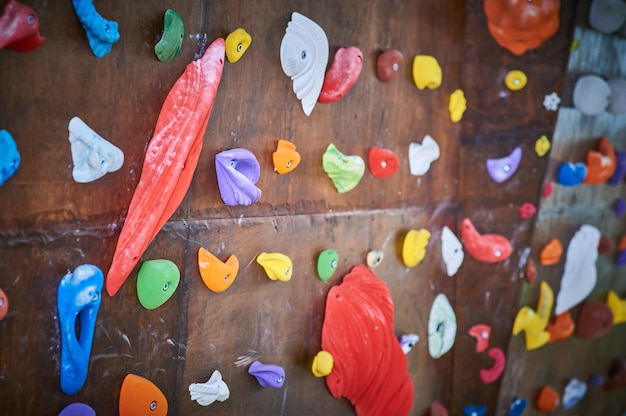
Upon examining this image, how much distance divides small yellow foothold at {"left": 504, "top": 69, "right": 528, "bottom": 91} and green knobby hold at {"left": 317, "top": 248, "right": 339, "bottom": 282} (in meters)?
0.98

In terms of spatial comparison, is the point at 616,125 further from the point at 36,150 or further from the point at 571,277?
the point at 36,150

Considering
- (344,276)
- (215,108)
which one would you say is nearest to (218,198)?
(215,108)

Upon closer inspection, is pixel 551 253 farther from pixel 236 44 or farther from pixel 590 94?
pixel 236 44

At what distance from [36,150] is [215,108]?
1.61 feet

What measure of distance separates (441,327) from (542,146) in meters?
0.79

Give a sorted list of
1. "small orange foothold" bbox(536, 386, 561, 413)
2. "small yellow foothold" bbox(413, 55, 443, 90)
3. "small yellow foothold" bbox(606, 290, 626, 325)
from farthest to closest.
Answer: "small yellow foothold" bbox(606, 290, 626, 325) < "small orange foothold" bbox(536, 386, 561, 413) < "small yellow foothold" bbox(413, 55, 443, 90)

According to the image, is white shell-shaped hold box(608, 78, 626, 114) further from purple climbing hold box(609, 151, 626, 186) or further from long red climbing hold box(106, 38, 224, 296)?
long red climbing hold box(106, 38, 224, 296)

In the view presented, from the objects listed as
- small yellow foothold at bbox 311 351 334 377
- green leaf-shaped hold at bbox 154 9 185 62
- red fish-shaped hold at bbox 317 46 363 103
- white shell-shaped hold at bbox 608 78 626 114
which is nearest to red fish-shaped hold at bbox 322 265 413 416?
small yellow foothold at bbox 311 351 334 377

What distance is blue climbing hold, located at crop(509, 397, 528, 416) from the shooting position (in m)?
2.89

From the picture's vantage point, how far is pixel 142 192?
1.63 meters

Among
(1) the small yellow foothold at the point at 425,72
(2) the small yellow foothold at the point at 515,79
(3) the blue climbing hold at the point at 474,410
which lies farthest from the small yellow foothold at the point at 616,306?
(1) the small yellow foothold at the point at 425,72

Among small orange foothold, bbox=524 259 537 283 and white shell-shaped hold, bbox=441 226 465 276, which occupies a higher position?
white shell-shaped hold, bbox=441 226 465 276

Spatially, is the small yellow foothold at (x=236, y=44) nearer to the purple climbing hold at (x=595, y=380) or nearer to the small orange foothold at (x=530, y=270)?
the small orange foothold at (x=530, y=270)

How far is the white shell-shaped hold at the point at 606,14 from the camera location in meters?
2.65
